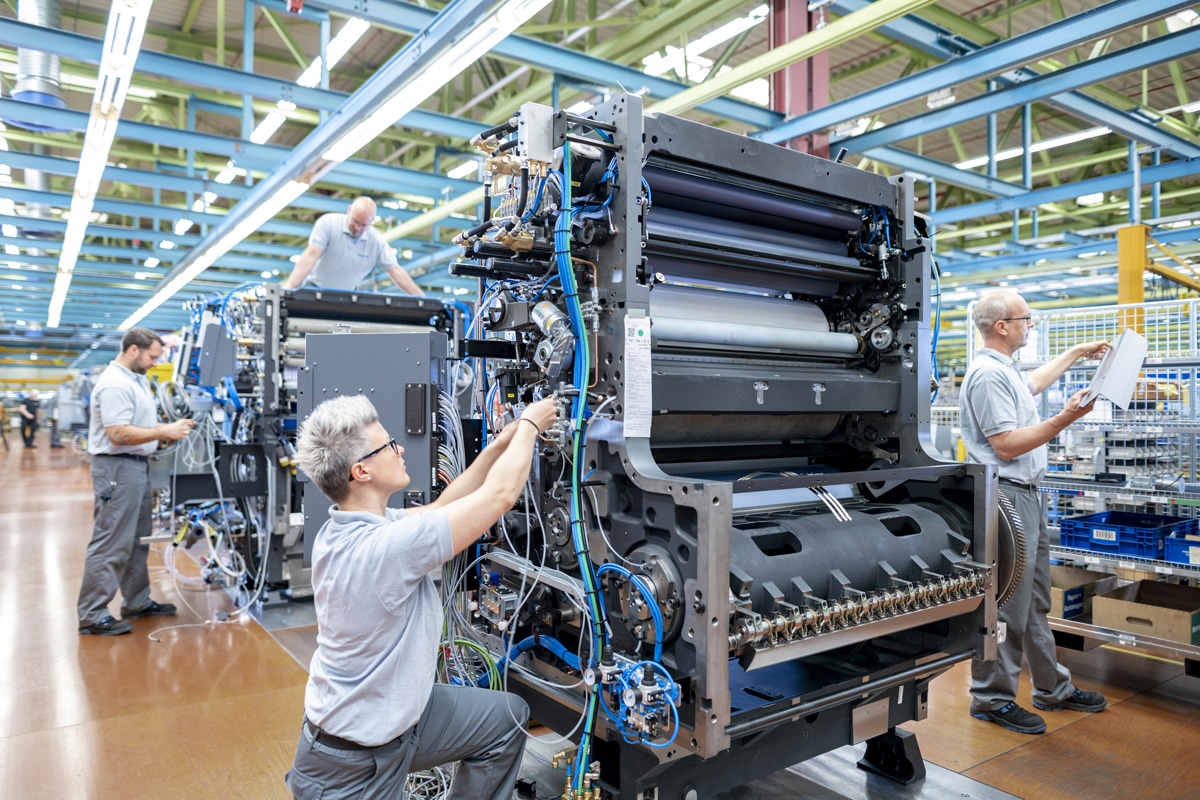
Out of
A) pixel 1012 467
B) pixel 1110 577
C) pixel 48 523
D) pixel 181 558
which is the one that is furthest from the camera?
pixel 48 523

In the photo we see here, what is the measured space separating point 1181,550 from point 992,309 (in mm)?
1628

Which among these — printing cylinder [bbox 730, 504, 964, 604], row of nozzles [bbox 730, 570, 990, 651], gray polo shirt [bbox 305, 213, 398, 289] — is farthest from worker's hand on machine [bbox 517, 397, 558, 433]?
gray polo shirt [bbox 305, 213, 398, 289]

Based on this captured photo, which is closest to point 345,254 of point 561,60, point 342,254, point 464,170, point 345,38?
point 342,254

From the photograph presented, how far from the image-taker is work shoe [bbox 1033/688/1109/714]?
11.6ft

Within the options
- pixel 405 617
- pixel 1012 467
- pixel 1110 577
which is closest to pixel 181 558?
pixel 405 617

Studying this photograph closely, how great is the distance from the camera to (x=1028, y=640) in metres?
3.50

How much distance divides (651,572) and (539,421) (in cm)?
50

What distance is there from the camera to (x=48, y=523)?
8562 millimetres

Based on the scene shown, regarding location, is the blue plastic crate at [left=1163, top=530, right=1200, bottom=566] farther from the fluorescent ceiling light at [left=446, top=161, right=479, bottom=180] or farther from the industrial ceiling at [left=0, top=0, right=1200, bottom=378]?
the fluorescent ceiling light at [left=446, top=161, right=479, bottom=180]

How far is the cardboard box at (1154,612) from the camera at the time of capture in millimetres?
3580

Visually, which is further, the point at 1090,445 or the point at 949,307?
the point at 949,307

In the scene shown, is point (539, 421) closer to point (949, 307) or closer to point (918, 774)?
point (918, 774)

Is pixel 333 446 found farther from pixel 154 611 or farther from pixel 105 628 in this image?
pixel 154 611

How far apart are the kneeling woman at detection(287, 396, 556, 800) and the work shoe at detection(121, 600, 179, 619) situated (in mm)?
3728
